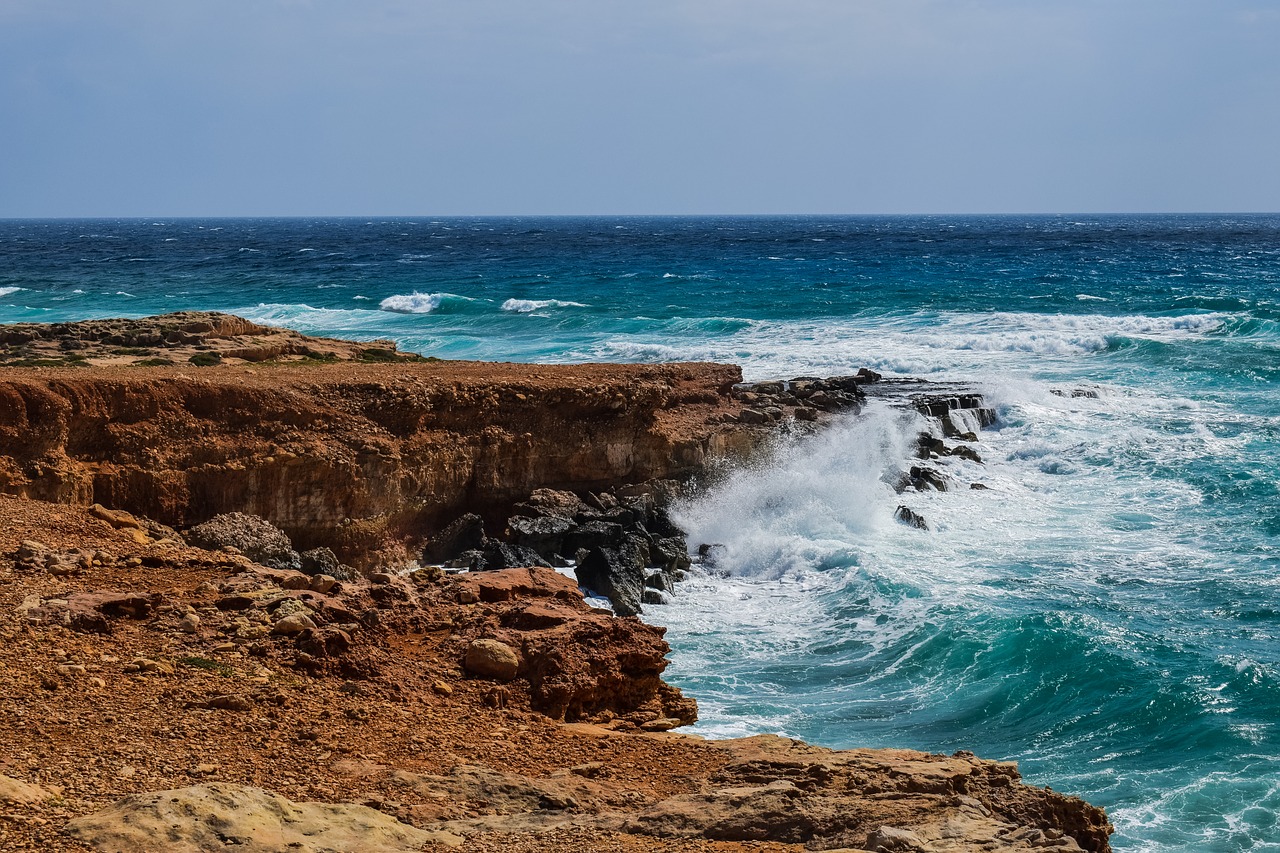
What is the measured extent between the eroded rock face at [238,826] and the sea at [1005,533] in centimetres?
607

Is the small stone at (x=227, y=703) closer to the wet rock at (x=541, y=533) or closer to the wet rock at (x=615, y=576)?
the wet rock at (x=615, y=576)

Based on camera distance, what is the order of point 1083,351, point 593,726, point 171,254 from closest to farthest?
point 593,726
point 1083,351
point 171,254

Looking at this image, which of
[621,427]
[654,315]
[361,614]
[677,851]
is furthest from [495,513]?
[654,315]

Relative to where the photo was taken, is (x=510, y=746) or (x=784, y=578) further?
(x=784, y=578)

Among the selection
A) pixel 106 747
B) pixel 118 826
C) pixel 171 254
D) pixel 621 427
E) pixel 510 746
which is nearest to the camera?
pixel 118 826

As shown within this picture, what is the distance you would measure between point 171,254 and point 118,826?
9251 centimetres

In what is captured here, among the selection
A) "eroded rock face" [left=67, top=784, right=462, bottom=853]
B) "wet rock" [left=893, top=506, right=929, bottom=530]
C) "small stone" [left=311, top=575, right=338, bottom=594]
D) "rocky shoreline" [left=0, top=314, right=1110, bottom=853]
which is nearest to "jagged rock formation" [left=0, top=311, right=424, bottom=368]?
"rocky shoreline" [left=0, top=314, right=1110, bottom=853]

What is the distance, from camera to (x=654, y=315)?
48906 millimetres

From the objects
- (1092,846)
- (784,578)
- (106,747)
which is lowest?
(784,578)

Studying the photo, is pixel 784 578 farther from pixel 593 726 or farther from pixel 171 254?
pixel 171 254

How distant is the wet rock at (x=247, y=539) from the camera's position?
1459 centimetres

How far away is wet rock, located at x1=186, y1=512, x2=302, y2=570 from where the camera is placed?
574 inches

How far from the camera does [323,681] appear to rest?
8484 millimetres

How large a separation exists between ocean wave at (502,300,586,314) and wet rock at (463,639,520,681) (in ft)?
138
